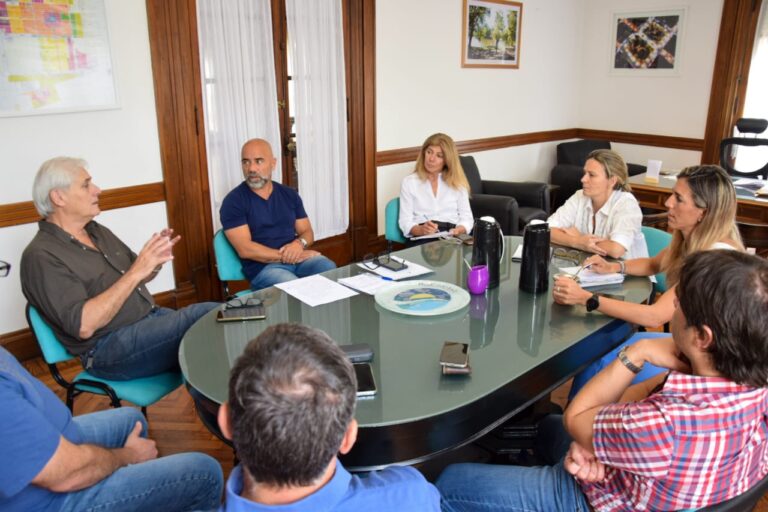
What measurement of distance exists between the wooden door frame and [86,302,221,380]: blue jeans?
153 cm

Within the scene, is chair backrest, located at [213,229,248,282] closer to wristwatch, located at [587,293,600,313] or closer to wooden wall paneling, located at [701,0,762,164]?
wristwatch, located at [587,293,600,313]

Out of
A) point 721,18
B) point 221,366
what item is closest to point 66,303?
point 221,366

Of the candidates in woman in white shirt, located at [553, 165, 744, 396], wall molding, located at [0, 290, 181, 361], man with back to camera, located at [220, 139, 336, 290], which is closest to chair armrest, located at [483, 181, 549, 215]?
man with back to camera, located at [220, 139, 336, 290]

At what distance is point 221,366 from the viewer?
165 cm

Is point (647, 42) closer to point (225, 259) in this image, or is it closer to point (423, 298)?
point (225, 259)

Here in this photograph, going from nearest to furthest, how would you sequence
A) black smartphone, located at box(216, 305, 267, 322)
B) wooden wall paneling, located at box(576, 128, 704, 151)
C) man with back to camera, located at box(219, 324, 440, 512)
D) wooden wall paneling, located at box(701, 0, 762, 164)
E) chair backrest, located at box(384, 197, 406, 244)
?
man with back to camera, located at box(219, 324, 440, 512), black smartphone, located at box(216, 305, 267, 322), chair backrest, located at box(384, 197, 406, 244), wooden wall paneling, located at box(701, 0, 762, 164), wooden wall paneling, located at box(576, 128, 704, 151)

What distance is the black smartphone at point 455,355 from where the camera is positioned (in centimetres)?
160

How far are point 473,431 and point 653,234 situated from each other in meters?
1.81

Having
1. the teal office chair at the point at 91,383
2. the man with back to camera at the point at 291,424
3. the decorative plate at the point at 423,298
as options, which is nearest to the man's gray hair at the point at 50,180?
the teal office chair at the point at 91,383

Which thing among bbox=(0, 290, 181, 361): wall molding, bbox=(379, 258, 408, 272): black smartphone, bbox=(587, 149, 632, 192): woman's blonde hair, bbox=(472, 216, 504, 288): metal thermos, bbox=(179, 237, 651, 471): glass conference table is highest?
bbox=(587, 149, 632, 192): woman's blonde hair

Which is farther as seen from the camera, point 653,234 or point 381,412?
point 653,234

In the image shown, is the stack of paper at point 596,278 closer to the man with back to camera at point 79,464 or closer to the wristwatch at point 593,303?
the wristwatch at point 593,303

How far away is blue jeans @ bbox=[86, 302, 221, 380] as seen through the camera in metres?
2.15

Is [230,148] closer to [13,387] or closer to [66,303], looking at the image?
[66,303]
